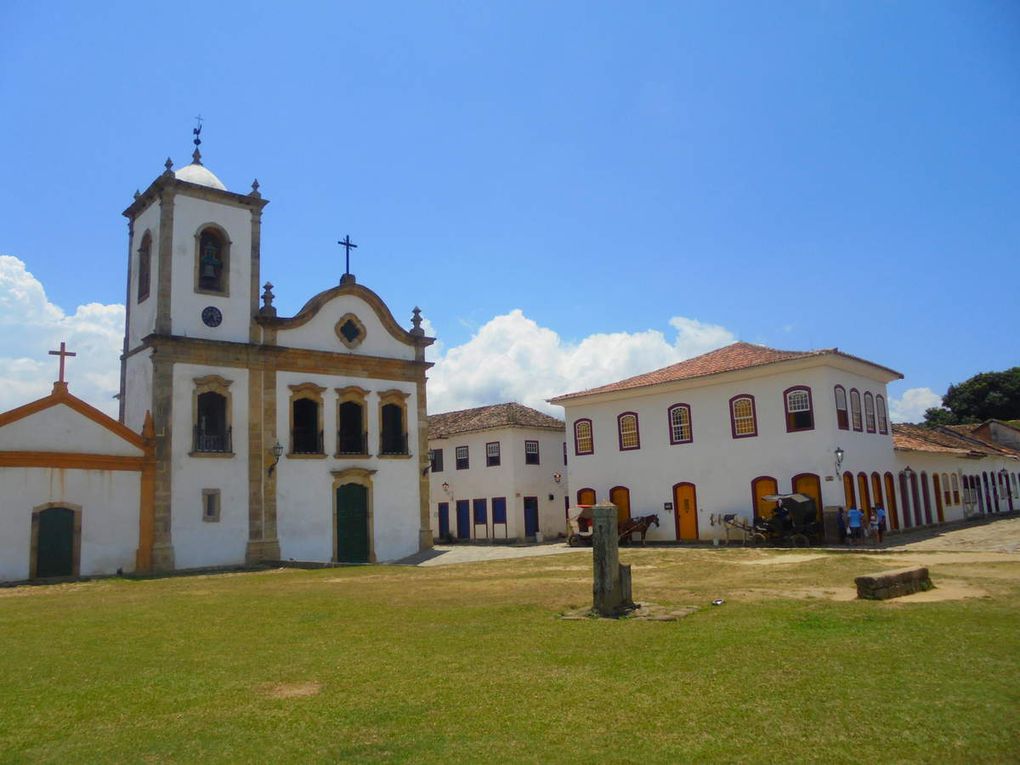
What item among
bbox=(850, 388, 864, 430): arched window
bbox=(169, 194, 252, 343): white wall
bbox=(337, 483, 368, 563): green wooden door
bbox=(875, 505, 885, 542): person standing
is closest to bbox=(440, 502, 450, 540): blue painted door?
bbox=(337, 483, 368, 563): green wooden door

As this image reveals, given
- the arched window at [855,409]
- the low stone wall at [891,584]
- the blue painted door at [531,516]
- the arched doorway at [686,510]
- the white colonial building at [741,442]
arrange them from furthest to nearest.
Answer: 1. the blue painted door at [531,516]
2. the arched doorway at [686,510]
3. the arched window at [855,409]
4. the white colonial building at [741,442]
5. the low stone wall at [891,584]

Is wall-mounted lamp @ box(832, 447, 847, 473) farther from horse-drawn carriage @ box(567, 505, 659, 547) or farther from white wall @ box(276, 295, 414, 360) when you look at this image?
white wall @ box(276, 295, 414, 360)

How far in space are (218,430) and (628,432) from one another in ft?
49.9

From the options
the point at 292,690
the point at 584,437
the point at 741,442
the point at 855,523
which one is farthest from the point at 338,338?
the point at 292,690

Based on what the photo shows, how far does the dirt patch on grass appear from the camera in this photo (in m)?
7.00

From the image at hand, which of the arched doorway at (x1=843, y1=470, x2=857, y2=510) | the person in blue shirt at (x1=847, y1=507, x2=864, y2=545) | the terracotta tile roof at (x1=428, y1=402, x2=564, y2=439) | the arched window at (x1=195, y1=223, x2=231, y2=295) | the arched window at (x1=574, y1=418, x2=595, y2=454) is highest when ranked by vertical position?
the arched window at (x1=195, y1=223, x2=231, y2=295)

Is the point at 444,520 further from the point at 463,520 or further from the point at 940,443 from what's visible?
the point at 940,443

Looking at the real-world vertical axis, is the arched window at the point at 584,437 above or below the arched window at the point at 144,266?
below

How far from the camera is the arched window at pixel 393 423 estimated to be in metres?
28.8

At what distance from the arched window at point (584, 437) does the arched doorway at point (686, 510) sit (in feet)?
13.9

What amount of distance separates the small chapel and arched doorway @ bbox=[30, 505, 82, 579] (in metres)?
0.04

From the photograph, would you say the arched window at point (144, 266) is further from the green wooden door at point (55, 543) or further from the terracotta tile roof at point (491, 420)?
the terracotta tile roof at point (491, 420)

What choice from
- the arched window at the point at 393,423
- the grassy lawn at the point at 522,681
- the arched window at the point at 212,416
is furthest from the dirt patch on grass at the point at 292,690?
the arched window at the point at 393,423

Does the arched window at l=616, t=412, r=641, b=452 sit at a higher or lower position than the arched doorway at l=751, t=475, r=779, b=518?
higher
